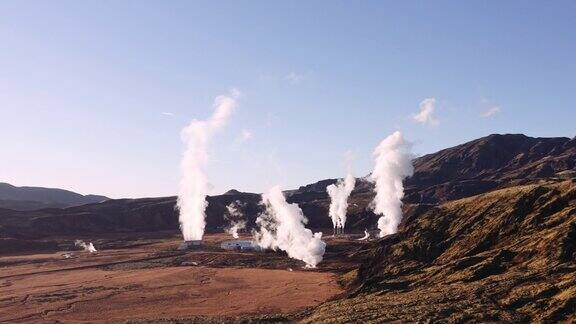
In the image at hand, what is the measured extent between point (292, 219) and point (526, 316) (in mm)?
73071

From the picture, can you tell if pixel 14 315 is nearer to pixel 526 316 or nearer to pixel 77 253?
pixel 526 316

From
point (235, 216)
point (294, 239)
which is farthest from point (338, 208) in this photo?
point (294, 239)

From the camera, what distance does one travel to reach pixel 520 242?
188ft

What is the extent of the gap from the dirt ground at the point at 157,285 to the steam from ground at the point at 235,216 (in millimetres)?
53325

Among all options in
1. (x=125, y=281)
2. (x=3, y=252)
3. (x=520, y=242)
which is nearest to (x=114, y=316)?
(x=125, y=281)

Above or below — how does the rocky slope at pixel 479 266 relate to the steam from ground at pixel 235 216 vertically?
below

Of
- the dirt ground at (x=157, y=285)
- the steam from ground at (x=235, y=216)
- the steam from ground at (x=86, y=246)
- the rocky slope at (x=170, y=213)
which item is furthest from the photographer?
the steam from ground at (x=235, y=216)

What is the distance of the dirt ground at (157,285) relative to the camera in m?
60.4

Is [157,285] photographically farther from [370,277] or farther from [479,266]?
[479,266]

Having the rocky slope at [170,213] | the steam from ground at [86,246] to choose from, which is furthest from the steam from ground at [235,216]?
the steam from ground at [86,246]

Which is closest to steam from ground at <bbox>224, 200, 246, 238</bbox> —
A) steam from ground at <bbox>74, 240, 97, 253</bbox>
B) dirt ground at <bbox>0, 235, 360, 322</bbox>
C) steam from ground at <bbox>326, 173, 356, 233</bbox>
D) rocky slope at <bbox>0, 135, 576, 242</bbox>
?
rocky slope at <bbox>0, 135, 576, 242</bbox>

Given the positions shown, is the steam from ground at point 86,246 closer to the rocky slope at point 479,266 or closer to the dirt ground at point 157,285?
the dirt ground at point 157,285

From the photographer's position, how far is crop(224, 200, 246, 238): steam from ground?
171 metres

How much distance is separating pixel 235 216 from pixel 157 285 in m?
104
